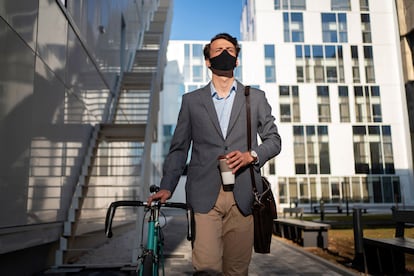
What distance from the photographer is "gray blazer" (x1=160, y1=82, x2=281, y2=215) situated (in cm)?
233

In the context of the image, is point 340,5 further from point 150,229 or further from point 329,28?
point 150,229

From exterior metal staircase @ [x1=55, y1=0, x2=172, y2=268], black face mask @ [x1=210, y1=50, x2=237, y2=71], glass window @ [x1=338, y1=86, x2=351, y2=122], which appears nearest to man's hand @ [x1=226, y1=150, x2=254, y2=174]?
black face mask @ [x1=210, y1=50, x2=237, y2=71]

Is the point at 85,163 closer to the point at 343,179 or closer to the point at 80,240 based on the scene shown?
the point at 80,240

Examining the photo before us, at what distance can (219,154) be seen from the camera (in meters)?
2.39

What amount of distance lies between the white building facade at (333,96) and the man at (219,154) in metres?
37.4

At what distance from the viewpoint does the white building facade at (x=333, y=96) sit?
40031 millimetres

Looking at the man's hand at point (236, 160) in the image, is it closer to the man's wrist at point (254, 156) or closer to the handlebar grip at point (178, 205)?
the man's wrist at point (254, 156)

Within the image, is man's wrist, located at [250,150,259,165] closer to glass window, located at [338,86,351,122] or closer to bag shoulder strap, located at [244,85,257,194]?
bag shoulder strap, located at [244,85,257,194]

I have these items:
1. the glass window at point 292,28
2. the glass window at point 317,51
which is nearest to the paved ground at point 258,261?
the glass window at point 317,51

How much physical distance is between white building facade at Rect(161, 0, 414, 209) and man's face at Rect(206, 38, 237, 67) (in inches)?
1474

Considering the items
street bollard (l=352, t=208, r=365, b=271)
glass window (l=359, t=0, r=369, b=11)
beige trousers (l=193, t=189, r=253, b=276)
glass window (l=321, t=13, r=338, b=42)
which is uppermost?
glass window (l=359, t=0, r=369, b=11)

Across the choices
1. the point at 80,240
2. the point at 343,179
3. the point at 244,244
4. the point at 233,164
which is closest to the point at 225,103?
the point at 233,164

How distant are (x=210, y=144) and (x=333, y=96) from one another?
41.4 meters

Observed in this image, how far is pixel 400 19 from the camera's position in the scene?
11.2 metres
